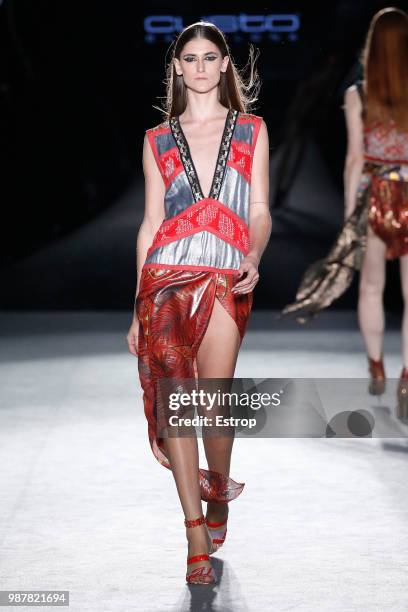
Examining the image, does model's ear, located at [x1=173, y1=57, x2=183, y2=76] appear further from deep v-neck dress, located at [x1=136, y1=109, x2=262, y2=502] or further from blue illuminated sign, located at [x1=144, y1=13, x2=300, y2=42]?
blue illuminated sign, located at [x1=144, y1=13, x2=300, y2=42]

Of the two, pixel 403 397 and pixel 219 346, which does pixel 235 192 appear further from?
pixel 403 397

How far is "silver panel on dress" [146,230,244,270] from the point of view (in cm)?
326

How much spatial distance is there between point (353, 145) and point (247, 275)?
2.28m

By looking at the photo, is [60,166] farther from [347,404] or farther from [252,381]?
[347,404]

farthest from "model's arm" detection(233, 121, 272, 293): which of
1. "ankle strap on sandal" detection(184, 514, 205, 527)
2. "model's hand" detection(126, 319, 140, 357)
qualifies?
"ankle strap on sandal" detection(184, 514, 205, 527)

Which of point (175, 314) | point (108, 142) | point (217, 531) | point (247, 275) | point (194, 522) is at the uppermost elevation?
point (247, 275)

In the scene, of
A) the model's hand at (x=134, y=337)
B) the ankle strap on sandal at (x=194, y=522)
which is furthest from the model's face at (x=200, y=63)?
the ankle strap on sandal at (x=194, y=522)

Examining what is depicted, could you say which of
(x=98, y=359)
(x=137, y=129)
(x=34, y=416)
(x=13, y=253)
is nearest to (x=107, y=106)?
(x=137, y=129)

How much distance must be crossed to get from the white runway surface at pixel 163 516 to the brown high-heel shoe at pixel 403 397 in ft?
1.26

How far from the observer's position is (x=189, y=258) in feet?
10.7

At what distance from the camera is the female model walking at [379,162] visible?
5176 millimetres

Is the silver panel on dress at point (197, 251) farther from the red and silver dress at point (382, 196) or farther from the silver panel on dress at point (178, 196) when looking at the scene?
the red and silver dress at point (382, 196)

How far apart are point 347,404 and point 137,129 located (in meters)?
4.25

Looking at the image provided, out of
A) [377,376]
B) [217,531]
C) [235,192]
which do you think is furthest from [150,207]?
[377,376]
